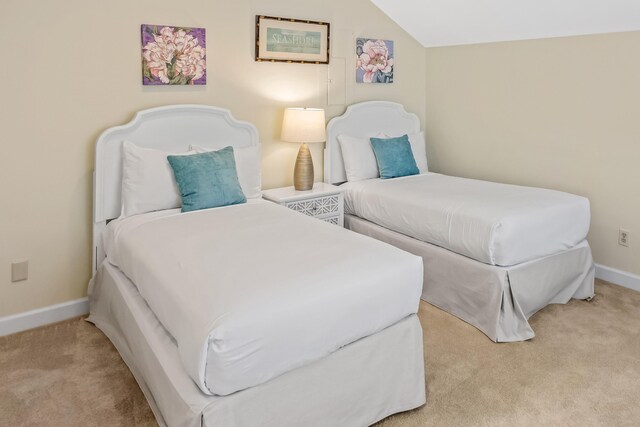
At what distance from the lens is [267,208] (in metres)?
2.83

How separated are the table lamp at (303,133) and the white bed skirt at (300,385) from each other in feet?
5.16

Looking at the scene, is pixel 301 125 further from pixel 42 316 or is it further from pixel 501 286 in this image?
pixel 42 316

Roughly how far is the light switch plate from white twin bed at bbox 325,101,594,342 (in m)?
2.15

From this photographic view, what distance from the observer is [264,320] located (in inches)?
60.7

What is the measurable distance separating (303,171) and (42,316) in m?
1.87

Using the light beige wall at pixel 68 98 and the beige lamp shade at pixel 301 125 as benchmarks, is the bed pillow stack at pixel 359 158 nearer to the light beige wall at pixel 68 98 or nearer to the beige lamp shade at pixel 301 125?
the beige lamp shade at pixel 301 125

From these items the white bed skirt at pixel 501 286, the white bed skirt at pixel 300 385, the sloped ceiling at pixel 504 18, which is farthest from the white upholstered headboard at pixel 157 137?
the sloped ceiling at pixel 504 18

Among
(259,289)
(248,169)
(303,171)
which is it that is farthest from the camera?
(303,171)

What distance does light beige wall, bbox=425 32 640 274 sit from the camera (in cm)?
313

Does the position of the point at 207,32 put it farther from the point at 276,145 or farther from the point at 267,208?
the point at 267,208

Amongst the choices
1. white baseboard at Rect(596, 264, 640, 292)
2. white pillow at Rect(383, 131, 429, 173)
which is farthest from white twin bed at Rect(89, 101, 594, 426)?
white pillow at Rect(383, 131, 429, 173)

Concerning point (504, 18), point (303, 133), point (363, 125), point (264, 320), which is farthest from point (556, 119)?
point (264, 320)

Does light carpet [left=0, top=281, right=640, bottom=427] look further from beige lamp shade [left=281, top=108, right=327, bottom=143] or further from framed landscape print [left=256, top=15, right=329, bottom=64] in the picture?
framed landscape print [left=256, top=15, right=329, bottom=64]

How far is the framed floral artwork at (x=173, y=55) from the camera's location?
9.50 ft
